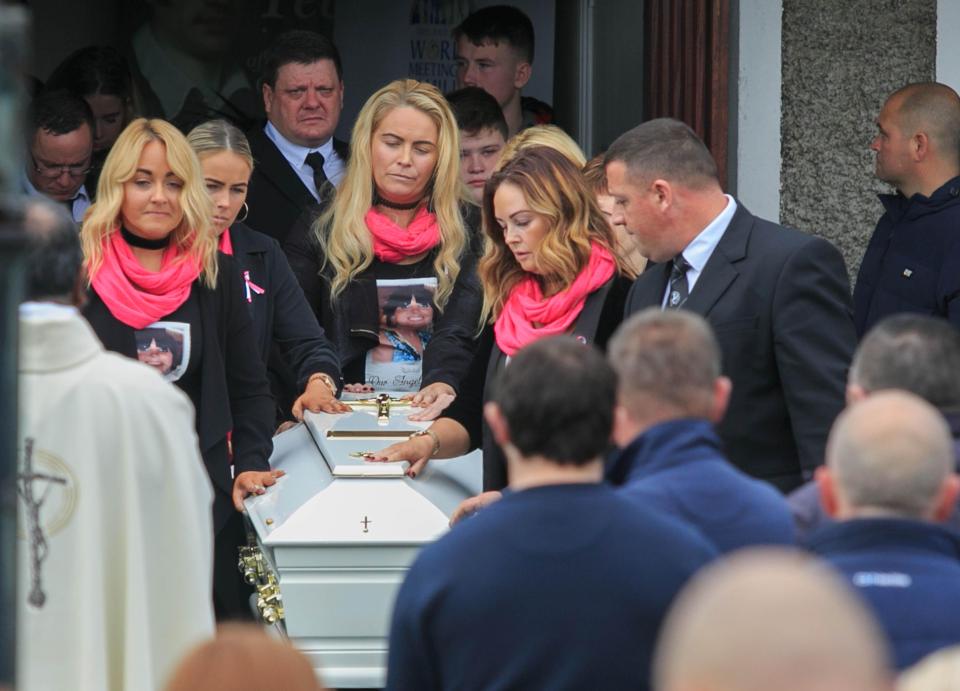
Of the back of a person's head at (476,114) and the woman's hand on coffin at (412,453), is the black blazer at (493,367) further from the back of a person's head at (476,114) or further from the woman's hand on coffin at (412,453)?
the back of a person's head at (476,114)

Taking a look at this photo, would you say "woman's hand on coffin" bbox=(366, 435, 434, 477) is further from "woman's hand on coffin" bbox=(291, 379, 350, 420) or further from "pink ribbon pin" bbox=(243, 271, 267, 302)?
"pink ribbon pin" bbox=(243, 271, 267, 302)

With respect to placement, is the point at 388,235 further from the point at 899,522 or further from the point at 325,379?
the point at 899,522

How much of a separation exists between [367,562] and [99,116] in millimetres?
3192

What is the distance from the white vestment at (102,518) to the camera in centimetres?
337

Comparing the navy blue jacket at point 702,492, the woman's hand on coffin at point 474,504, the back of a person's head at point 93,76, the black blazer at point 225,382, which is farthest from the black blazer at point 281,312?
the navy blue jacket at point 702,492

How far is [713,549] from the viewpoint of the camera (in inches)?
109

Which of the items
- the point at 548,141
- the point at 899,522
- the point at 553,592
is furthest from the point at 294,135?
the point at 899,522

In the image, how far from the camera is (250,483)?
4938 mm

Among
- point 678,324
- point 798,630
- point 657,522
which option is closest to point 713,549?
point 657,522

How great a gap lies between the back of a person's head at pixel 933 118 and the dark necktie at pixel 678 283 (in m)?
1.85

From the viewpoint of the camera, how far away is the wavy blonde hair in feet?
15.4

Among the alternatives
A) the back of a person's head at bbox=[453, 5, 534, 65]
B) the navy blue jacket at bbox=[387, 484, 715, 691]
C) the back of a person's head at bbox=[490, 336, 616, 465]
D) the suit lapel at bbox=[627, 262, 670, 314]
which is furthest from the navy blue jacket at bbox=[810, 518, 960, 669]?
the back of a person's head at bbox=[453, 5, 534, 65]

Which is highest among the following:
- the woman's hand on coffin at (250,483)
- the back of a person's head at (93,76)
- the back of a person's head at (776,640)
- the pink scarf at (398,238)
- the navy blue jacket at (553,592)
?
the back of a person's head at (93,76)

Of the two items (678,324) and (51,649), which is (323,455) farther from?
(678,324)
